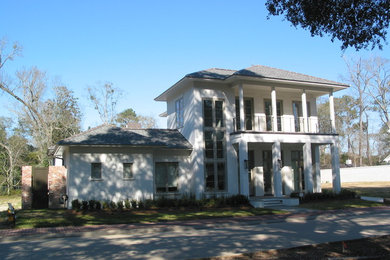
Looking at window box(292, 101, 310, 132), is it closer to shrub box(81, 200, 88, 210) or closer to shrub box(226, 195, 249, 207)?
shrub box(226, 195, 249, 207)

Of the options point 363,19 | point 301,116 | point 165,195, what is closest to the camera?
point 363,19

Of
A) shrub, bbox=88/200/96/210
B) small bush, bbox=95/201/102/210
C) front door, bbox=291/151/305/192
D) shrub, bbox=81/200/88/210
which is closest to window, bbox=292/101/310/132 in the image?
front door, bbox=291/151/305/192

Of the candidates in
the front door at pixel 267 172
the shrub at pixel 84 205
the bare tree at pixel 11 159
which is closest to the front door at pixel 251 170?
the front door at pixel 267 172

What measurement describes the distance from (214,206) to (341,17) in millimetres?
12314

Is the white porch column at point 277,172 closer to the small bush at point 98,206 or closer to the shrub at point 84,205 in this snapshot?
the small bush at point 98,206

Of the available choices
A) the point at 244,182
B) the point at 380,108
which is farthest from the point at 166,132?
the point at 380,108

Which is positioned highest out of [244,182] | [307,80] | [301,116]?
[307,80]

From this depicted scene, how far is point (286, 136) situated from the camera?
22.1 m

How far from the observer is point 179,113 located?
25.0 meters

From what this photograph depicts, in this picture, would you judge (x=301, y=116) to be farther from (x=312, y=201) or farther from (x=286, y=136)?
(x=312, y=201)

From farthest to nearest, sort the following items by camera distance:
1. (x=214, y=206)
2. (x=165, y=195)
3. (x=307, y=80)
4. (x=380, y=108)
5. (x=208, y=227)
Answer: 1. (x=380, y=108)
2. (x=307, y=80)
3. (x=165, y=195)
4. (x=214, y=206)
5. (x=208, y=227)

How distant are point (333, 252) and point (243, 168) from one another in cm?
1248

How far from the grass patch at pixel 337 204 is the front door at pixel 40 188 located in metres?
14.4

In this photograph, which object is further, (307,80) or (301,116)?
(301,116)
